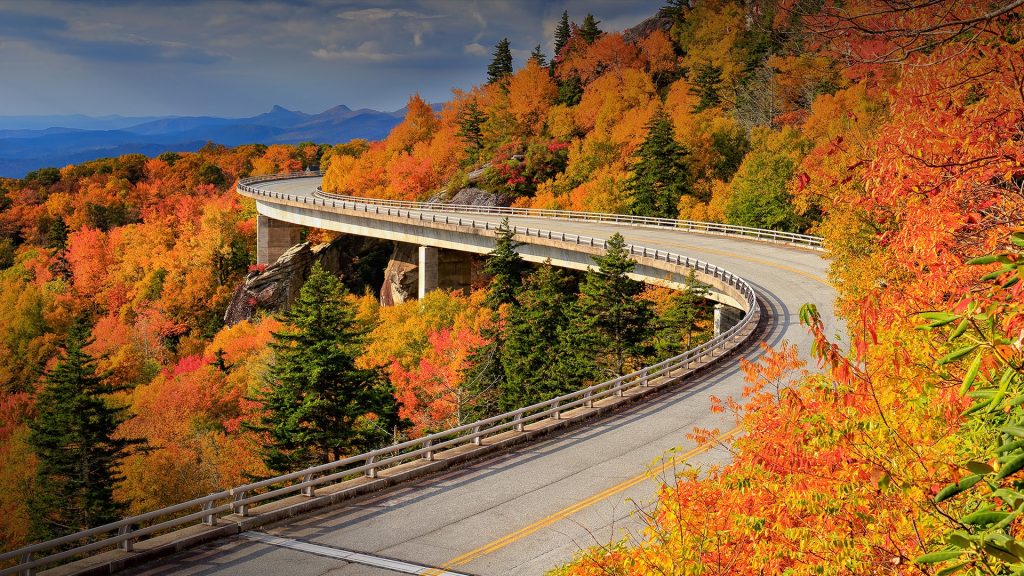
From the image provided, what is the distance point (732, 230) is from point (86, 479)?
44765 mm

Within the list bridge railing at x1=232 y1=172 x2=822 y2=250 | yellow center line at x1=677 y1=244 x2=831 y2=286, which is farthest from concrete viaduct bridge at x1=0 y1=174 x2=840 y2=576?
bridge railing at x1=232 y1=172 x2=822 y2=250

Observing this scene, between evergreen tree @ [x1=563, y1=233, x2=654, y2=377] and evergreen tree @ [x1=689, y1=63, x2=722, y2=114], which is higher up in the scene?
evergreen tree @ [x1=689, y1=63, x2=722, y2=114]

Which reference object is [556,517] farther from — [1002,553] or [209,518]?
[1002,553]

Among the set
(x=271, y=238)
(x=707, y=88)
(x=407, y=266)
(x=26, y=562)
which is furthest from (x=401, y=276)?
(x=26, y=562)

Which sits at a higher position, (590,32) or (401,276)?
(590,32)

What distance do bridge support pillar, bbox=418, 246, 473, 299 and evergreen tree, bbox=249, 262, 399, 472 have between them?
34.0 m

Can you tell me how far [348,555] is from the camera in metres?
13.7

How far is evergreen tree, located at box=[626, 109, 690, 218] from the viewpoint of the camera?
66000 mm

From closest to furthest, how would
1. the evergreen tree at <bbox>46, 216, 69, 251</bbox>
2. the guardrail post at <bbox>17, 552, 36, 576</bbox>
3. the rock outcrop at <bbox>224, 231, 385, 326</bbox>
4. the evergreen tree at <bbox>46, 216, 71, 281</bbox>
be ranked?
the guardrail post at <bbox>17, 552, 36, 576</bbox> → the rock outcrop at <bbox>224, 231, 385, 326</bbox> → the evergreen tree at <bbox>46, 216, 71, 281</bbox> → the evergreen tree at <bbox>46, 216, 69, 251</bbox>

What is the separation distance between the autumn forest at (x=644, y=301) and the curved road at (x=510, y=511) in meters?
1.38

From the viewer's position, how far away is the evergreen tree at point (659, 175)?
66.0 meters

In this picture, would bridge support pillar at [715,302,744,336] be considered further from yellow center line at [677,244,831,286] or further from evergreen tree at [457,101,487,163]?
evergreen tree at [457,101,487,163]

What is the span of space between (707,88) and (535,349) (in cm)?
5392

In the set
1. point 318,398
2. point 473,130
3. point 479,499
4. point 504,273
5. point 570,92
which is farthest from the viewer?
point 570,92
